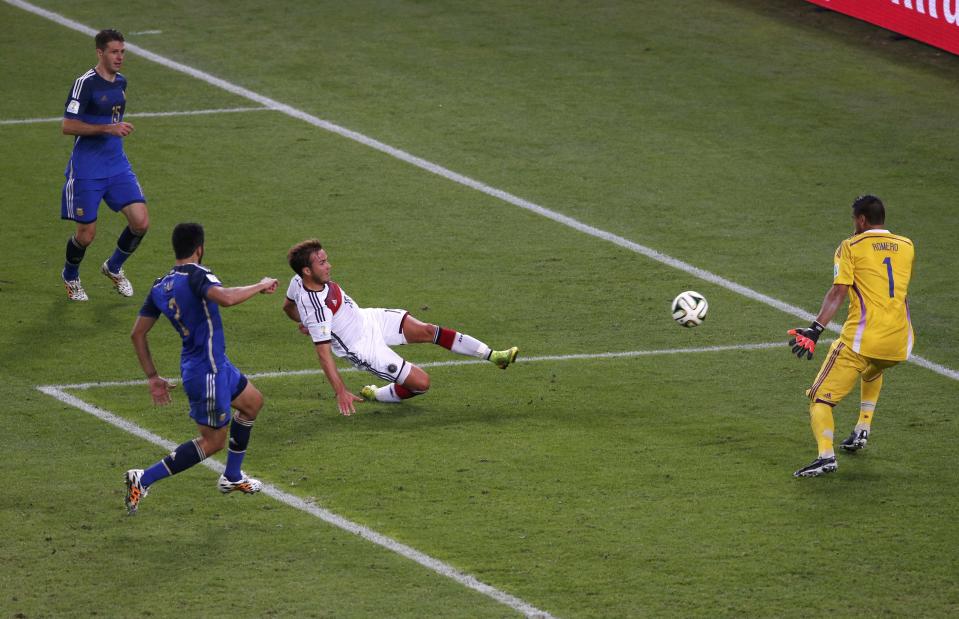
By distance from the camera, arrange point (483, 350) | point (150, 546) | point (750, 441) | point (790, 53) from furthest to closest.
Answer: point (790, 53) < point (483, 350) < point (750, 441) < point (150, 546)

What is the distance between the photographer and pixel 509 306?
14242 mm

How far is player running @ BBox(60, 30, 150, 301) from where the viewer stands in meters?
13.8

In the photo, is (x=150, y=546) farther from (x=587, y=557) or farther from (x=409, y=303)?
(x=409, y=303)

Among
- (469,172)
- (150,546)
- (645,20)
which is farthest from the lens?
(645,20)

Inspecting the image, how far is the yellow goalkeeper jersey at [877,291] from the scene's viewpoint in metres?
10.5

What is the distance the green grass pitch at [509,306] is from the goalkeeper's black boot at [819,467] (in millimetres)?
111

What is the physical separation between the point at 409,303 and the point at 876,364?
16.3ft

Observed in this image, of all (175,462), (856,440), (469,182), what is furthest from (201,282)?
(469,182)

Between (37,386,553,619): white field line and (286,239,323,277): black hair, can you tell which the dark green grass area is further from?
(286,239,323,277): black hair

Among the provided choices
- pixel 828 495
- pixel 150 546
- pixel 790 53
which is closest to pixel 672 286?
pixel 828 495

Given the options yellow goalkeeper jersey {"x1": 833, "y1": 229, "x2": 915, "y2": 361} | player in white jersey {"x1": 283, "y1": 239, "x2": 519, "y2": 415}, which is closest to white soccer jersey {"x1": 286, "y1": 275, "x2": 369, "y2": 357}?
player in white jersey {"x1": 283, "y1": 239, "x2": 519, "y2": 415}

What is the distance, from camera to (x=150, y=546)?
9516 millimetres

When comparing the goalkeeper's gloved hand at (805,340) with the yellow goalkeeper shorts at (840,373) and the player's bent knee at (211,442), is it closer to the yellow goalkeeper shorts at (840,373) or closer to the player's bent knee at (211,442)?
the yellow goalkeeper shorts at (840,373)

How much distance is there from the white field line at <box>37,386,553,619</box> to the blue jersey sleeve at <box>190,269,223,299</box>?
5.34 feet
